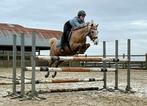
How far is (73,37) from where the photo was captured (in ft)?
32.5

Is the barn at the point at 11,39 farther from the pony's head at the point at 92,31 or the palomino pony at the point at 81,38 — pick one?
the pony's head at the point at 92,31

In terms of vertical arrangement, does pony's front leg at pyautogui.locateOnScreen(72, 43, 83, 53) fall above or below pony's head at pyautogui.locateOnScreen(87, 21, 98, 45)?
below

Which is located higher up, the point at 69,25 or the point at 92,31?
the point at 69,25

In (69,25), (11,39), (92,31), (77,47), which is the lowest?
(77,47)

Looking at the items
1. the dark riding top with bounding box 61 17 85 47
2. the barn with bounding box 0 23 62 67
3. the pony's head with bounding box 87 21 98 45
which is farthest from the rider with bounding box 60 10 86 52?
the barn with bounding box 0 23 62 67

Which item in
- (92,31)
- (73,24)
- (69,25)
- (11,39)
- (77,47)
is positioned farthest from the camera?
(11,39)

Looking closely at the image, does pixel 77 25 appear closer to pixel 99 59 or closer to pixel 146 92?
pixel 99 59

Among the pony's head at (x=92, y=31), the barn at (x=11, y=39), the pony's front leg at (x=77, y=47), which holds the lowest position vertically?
the pony's front leg at (x=77, y=47)

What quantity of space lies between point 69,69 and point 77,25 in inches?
47.7

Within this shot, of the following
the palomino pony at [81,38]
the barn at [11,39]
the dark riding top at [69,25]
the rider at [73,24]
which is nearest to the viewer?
the palomino pony at [81,38]

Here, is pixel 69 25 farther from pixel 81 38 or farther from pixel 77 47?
pixel 77 47

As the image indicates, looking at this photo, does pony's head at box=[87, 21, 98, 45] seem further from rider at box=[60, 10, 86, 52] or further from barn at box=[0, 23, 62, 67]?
barn at box=[0, 23, 62, 67]

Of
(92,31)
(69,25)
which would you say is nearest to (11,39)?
(69,25)

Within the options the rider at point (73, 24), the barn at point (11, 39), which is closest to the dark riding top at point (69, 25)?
the rider at point (73, 24)
